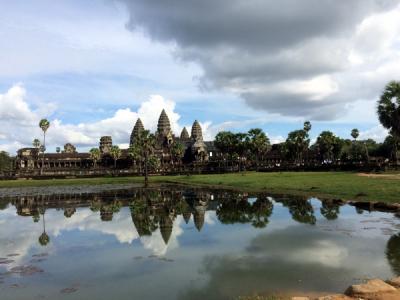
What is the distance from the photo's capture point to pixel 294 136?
108 m

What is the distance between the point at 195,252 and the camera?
19.7 m

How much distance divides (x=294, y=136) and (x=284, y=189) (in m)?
61.0

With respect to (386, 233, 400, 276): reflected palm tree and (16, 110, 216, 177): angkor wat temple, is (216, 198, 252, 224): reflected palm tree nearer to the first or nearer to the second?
(386, 233, 400, 276): reflected palm tree

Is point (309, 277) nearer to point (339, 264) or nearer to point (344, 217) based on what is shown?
point (339, 264)

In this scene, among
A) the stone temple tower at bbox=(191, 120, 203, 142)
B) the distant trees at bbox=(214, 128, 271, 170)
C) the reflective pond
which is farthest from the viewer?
the stone temple tower at bbox=(191, 120, 203, 142)

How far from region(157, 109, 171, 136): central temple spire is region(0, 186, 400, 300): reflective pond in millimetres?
135183

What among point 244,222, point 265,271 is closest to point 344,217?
point 244,222

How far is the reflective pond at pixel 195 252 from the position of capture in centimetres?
1437

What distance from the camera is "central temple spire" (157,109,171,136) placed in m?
170

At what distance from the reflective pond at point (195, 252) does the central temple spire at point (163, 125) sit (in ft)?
444

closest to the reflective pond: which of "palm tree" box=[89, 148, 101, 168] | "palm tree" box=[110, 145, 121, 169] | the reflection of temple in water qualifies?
the reflection of temple in water

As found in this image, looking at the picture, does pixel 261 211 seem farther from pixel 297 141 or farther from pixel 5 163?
pixel 5 163

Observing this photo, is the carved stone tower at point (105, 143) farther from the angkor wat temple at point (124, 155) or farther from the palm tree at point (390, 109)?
the palm tree at point (390, 109)

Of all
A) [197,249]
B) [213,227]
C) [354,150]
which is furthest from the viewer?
[354,150]
